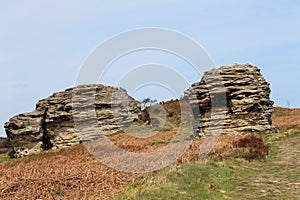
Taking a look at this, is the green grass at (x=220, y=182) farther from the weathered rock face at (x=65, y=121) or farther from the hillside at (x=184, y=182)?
the weathered rock face at (x=65, y=121)

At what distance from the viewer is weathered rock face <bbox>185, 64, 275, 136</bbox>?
2991 cm

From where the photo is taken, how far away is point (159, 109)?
50.9 m

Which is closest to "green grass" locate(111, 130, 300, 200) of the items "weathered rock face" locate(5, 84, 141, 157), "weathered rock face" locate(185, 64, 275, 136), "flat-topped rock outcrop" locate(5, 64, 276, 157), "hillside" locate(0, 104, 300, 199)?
"hillside" locate(0, 104, 300, 199)

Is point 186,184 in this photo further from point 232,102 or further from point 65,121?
point 65,121

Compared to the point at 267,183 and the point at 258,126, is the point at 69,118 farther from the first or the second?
the point at 267,183

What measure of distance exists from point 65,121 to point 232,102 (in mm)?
19535

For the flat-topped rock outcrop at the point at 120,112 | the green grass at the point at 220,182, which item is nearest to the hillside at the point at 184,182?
the green grass at the point at 220,182

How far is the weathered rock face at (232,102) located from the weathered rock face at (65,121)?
13972mm

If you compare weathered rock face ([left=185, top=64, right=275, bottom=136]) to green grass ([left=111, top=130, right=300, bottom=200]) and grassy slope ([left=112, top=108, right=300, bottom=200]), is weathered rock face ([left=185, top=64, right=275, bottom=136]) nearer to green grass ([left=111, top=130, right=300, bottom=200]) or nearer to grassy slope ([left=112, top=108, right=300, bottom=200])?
grassy slope ([left=112, top=108, right=300, bottom=200])

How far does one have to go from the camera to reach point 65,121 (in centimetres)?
4053

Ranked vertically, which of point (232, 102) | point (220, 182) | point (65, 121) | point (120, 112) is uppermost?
point (120, 112)

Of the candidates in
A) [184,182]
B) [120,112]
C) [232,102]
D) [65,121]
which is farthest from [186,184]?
[120,112]

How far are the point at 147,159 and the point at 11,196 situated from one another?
810 cm

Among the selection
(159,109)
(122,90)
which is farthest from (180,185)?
(159,109)
